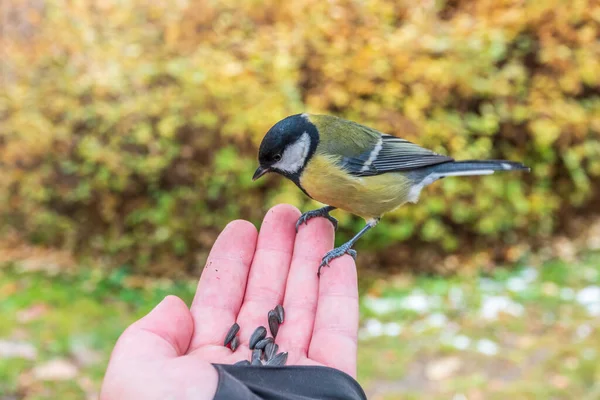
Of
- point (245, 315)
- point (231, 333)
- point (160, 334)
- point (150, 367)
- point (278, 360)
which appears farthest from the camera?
point (245, 315)

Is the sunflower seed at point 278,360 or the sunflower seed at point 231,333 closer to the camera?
the sunflower seed at point 278,360

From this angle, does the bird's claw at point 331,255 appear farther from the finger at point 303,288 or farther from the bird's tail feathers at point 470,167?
the bird's tail feathers at point 470,167

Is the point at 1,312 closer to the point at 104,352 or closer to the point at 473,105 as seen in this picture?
the point at 104,352

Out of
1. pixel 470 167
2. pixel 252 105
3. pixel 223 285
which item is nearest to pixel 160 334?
pixel 223 285

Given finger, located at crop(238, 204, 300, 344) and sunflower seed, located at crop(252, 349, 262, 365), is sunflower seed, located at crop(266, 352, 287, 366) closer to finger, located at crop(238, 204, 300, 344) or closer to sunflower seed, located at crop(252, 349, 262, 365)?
sunflower seed, located at crop(252, 349, 262, 365)

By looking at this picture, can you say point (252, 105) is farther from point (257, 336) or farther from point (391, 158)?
point (257, 336)

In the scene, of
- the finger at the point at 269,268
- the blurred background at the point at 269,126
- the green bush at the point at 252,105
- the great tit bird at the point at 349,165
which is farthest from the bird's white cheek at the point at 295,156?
the green bush at the point at 252,105
